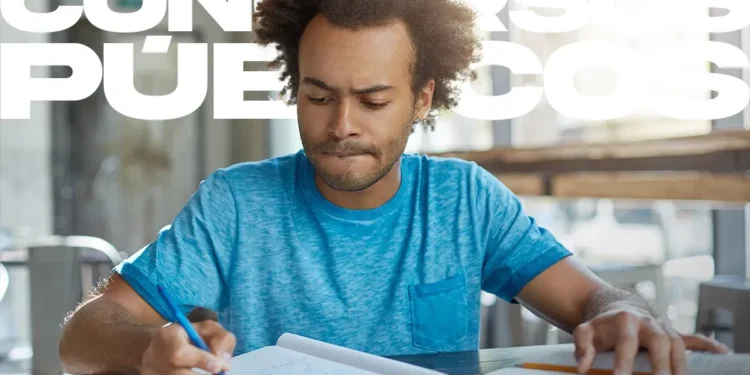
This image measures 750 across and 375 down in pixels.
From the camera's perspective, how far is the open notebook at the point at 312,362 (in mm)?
822

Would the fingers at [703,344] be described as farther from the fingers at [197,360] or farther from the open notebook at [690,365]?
the fingers at [197,360]

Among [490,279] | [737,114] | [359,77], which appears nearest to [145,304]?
[359,77]

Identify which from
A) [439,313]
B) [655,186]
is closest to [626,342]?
[439,313]

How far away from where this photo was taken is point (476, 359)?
1009 mm

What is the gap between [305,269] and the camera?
125cm

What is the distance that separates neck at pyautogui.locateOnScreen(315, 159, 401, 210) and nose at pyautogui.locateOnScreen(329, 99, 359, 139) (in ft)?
0.41

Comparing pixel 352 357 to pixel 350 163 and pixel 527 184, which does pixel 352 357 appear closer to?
pixel 350 163

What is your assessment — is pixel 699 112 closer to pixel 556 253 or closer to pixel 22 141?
pixel 556 253

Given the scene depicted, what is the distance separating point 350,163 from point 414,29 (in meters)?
0.29

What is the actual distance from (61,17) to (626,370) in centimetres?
430

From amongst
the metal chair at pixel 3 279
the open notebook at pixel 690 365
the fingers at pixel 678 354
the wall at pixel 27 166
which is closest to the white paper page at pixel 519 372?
the open notebook at pixel 690 365

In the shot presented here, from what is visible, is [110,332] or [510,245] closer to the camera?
[110,332]

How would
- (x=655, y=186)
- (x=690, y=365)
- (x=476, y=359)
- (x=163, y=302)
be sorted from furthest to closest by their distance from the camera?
(x=655, y=186)
(x=163, y=302)
(x=476, y=359)
(x=690, y=365)

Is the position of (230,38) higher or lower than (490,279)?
higher
